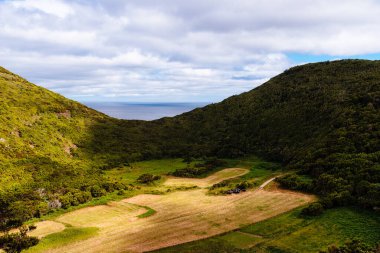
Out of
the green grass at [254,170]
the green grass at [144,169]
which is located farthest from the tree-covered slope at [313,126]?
the green grass at [144,169]

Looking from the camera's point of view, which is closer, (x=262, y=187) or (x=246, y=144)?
(x=262, y=187)

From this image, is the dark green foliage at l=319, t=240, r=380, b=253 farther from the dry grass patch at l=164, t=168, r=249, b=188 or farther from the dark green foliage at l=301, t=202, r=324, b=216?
the dry grass patch at l=164, t=168, r=249, b=188

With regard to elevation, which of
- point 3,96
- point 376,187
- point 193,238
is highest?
point 3,96

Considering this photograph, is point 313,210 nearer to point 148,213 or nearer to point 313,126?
point 148,213

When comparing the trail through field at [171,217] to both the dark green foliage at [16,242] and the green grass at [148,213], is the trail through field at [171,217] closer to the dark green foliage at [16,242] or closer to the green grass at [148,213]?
the green grass at [148,213]

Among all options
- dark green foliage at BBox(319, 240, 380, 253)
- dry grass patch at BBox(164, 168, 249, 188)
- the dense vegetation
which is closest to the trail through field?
the dense vegetation

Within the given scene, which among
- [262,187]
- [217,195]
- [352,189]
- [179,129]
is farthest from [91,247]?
[179,129]

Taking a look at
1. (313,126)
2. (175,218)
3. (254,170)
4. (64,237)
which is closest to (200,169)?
(254,170)

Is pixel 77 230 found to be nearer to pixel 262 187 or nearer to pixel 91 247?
pixel 91 247
